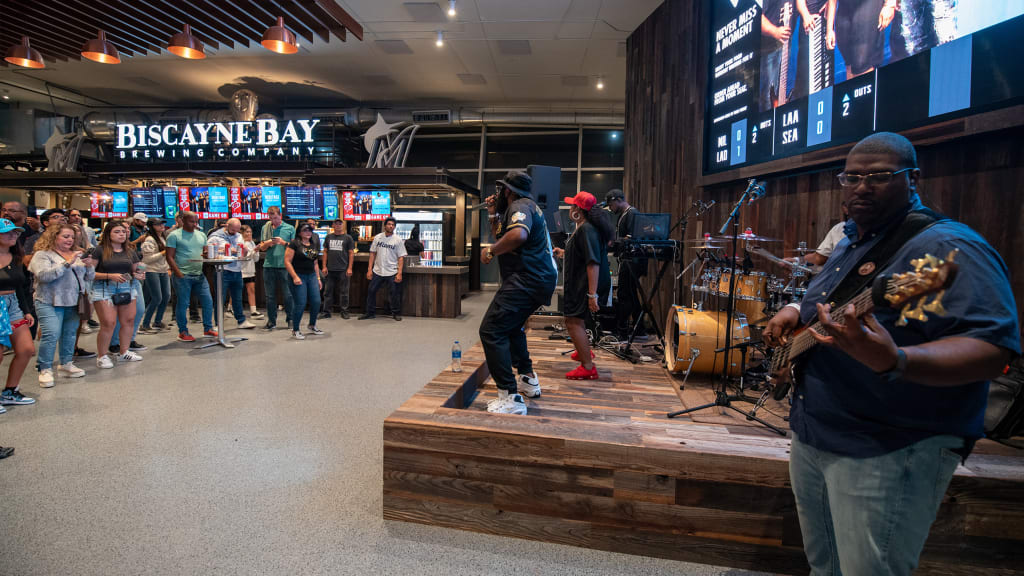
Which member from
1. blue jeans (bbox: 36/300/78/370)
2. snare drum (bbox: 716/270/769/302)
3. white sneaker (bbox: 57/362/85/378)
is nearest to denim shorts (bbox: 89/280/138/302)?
blue jeans (bbox: 36/300/78/370)

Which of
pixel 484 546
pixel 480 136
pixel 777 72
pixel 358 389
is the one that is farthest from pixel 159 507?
pixel 480 136

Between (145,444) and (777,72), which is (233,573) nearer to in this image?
(145,444)

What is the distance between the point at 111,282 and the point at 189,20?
3.41m

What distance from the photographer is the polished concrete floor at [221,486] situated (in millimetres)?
2092

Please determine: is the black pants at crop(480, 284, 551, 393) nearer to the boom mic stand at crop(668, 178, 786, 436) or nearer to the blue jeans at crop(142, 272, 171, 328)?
the boom mic stand at crop(668, 178, 786, 436)

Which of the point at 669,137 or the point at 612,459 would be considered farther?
the point at 669,137

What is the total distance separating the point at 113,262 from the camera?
16.3ft

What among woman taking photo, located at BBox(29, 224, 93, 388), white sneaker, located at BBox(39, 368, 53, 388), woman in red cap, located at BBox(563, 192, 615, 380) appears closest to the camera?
woman in red cap, located at BBox(563, 192, 615, 380)

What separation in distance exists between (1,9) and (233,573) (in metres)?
7.05

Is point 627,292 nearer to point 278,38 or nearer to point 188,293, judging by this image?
point 278,38

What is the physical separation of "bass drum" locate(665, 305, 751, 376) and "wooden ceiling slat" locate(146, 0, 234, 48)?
647 cm

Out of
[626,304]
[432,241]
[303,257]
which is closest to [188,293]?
[303,257]

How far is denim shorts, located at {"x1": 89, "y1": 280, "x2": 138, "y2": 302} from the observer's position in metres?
4.91

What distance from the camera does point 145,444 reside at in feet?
10.6
